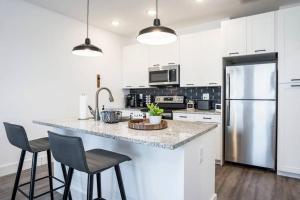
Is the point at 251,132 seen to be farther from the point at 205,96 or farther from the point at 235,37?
the point at 235,37

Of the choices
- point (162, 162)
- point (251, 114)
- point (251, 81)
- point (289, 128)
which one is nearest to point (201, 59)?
point (251, 81)

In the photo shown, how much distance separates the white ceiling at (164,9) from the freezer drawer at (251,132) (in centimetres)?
153

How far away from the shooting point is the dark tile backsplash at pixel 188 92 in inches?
152

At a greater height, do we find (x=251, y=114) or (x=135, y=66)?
(x=135, y=66)

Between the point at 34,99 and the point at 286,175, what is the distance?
12.9 ft

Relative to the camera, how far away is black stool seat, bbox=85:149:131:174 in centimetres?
141

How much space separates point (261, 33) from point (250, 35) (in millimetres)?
149

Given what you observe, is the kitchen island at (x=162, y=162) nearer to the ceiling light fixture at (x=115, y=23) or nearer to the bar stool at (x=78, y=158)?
the bar stool at (x=78, y=158)

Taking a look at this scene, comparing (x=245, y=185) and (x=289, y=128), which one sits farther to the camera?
(x=289, y=128)

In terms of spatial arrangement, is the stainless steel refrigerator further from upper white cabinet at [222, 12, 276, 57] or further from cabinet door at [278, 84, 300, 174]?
upper white cabinet at [222, 12, 276, 57]

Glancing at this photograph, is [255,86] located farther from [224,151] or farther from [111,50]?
[111,50]

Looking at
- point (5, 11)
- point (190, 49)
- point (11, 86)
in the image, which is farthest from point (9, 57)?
point (190, 49)

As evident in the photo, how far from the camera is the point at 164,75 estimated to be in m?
4.09

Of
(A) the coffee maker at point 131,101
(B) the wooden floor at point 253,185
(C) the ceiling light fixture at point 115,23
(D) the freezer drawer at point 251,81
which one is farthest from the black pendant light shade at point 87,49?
(A) the coffee maker at point 131,101
